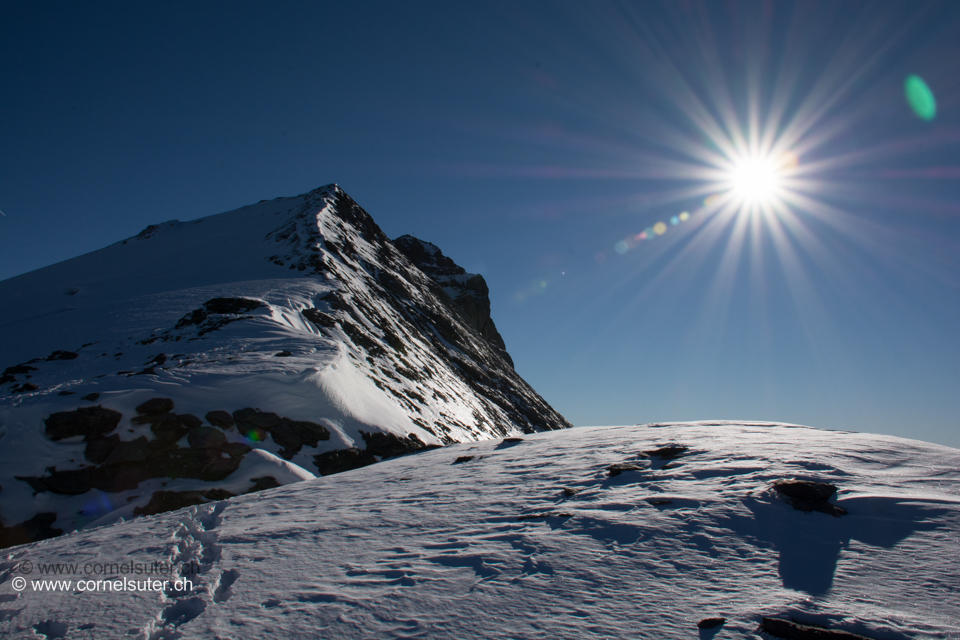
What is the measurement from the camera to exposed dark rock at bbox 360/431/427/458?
11.5m

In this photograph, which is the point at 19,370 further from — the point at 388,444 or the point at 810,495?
the point at 810,495

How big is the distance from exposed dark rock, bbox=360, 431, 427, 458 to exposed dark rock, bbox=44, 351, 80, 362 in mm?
9942

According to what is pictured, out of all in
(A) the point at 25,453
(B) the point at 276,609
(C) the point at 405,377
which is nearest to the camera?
(B) the point at 276,609

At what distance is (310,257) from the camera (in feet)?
87.3

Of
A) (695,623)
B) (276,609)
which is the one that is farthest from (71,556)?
(695,623)

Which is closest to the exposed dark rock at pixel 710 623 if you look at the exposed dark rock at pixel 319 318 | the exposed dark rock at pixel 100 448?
the exposed dark rock at pixel 100 448

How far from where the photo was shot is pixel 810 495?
4.96m

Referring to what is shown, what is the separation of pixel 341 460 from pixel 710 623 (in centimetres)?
906

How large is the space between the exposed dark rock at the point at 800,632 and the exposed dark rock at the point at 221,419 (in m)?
10.3

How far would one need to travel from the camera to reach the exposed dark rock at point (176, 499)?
805cm

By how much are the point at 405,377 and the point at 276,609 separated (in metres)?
15.0

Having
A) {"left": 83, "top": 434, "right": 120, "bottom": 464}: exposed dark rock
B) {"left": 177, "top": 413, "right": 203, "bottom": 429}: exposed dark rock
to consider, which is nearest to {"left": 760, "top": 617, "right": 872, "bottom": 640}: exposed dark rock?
{"left": 177, "top": 413, "right": 203, "bottom": 429}: exposed dark rock

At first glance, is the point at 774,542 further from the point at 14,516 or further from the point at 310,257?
the point at 310,257

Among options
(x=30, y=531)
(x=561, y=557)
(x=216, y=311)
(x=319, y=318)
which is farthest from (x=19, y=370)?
(x=561, y=557)
